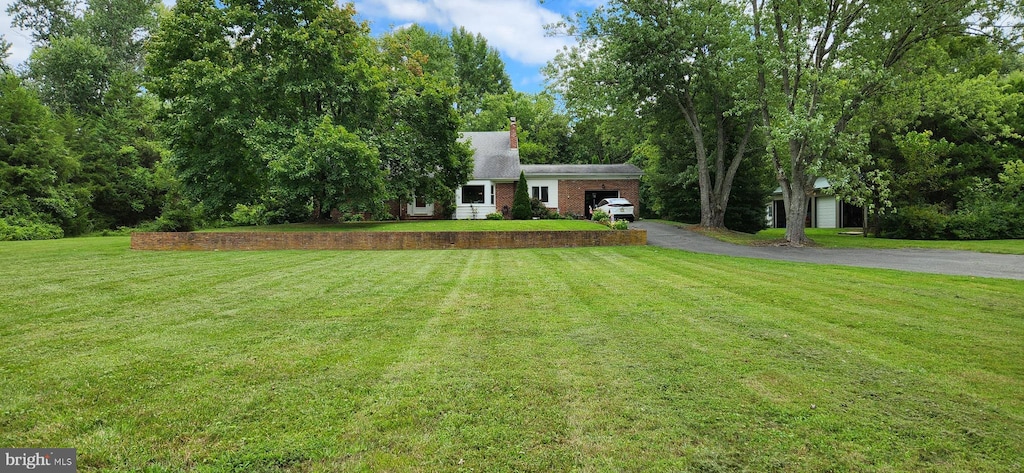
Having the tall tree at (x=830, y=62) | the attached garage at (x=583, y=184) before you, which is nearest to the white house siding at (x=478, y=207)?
the attached garage at (x=583, y=184)

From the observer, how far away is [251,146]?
1480 cm

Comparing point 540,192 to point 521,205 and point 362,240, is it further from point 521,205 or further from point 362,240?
point 362,240

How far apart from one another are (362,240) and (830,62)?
605 inches

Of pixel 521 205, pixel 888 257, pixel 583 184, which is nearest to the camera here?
pixel 888 257

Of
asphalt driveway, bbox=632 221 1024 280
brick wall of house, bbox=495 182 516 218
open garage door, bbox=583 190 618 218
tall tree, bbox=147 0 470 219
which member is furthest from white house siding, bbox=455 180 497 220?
asphalt driveway, bbox=632 221 1024 280

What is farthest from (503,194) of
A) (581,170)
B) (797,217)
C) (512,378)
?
(512,378)

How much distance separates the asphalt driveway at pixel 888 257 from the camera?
29.1 ft

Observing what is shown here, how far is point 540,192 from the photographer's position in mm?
29000

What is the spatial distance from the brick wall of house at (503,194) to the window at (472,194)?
3.14 feet

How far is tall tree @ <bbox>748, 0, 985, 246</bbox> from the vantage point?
43.7ft

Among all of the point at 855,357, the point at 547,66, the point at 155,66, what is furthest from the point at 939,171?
the point at 155,66

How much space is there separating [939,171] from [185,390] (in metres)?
24.5

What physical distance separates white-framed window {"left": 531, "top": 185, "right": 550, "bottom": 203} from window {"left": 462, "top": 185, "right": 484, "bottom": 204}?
3325mm

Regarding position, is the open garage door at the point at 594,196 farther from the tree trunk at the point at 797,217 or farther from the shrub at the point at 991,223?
the shrub at the point at 991,223
